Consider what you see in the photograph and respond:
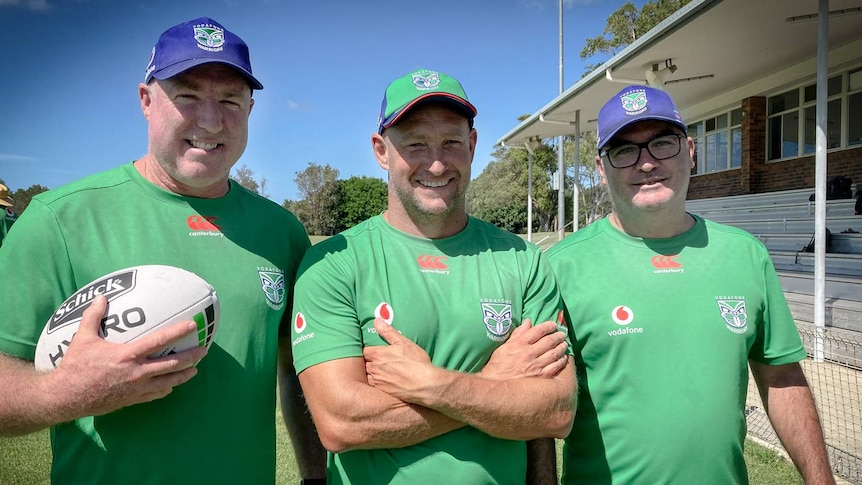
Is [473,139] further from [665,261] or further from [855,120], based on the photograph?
[855,120]

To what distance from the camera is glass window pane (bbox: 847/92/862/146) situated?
1247 cm

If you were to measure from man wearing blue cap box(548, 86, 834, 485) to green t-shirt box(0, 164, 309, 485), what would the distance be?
141 centimetres

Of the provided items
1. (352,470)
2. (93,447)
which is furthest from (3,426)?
(352,470)

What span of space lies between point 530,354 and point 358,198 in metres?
72.2

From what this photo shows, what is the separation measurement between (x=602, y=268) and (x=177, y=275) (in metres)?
1.84

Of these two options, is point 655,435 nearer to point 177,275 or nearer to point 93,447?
point 177,275

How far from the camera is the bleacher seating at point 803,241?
7832mm

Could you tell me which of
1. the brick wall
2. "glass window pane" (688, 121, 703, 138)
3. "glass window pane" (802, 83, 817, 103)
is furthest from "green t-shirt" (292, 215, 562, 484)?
"glass window pane" (688, 121, 703, 138)

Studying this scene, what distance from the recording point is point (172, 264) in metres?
2.10

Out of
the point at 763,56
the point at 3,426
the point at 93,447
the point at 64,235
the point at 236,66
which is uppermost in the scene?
the point at 763,56

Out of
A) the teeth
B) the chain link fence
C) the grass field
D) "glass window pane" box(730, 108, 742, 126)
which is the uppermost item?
"glass window pane" box(730, 108, 742, 126)

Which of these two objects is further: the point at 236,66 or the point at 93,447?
the point at 236,66

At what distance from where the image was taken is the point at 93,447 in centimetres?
195

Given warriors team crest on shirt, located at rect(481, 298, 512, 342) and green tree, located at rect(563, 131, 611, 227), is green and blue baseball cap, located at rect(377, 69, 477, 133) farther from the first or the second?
green tree, located at rect(563, 131, 611, 227)
